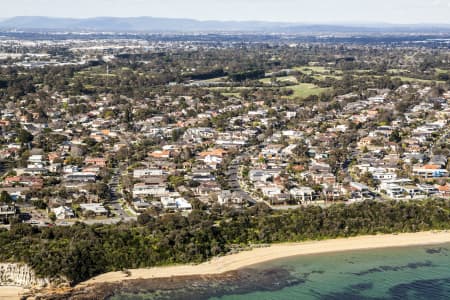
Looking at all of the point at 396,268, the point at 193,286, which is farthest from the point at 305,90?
the point at 193,286

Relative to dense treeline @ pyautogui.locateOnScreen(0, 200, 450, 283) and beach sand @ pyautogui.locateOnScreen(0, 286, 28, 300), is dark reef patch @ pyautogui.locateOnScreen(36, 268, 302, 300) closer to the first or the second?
beach sand @ pyautogui.locateOnScreen(0, 286, 28, 300)

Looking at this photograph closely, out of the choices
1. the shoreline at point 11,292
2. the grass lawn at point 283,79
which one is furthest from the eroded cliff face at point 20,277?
the grass lawn at point 283,79

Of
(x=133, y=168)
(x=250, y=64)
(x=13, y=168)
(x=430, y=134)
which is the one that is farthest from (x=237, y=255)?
(x=250, y=64)

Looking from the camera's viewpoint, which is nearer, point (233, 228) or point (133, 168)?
point (233, 228)

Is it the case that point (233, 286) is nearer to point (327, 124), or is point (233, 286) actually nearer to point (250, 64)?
point (327, 124)

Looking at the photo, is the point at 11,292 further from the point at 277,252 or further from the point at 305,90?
the point at 305,90

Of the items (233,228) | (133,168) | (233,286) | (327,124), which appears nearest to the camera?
(233,286)

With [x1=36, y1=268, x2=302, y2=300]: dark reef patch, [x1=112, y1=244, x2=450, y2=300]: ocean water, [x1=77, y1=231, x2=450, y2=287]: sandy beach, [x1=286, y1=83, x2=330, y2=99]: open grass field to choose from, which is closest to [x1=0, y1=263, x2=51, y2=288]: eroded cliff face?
[x1=36, y1=268, x2=302, y2=300]: dark reef patch
